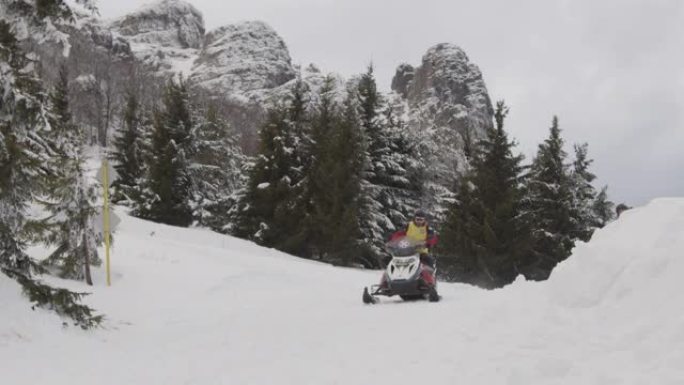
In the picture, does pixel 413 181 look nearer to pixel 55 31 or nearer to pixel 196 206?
pixel 196 206

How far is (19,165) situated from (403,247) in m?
7.44

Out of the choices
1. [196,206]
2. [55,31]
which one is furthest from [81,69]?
[55,31]

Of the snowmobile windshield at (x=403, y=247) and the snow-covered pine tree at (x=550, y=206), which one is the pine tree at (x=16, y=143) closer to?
the snowmobile windshield at (x=403, y=247)

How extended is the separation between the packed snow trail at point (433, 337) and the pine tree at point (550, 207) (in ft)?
58.5

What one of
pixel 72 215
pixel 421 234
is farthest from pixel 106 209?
pixel 421 234

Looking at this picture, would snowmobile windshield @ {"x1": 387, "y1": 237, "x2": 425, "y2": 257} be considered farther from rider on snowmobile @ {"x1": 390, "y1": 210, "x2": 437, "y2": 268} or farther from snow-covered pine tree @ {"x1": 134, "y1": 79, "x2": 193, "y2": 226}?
snow-covered pine tree @ {"x1": 134, "y1": 79, "x2": 193, "y2": 226}

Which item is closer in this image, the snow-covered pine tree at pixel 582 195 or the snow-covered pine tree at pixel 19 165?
the snow-covered pine tree at pixel 19 165

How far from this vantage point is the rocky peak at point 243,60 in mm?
172250

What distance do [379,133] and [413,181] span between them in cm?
363

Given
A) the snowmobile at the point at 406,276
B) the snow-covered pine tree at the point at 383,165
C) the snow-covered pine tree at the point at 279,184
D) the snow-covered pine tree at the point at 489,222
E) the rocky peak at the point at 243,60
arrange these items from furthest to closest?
the rocky peak at the point at 243,60 < the snow-covered pine tree at the point at 383,165 < the snow-covered pine tree at the point at 279,184 < the snow-covered pine tree at the point at 489,222 < the snowmobile at the point at 406,276

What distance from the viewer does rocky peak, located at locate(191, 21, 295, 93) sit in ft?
565

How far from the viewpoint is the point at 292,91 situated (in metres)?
31.7

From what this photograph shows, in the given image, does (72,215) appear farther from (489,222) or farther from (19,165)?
(489,222)

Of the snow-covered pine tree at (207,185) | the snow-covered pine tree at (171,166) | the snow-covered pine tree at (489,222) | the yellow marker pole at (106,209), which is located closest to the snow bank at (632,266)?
the yellow marker pole at (106,209)
